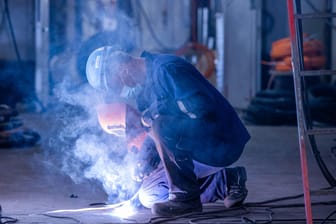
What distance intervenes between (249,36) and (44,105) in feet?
12.0

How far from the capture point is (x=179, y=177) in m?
4.63

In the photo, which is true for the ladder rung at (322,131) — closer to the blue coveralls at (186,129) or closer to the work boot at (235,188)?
the blue coveralls at (186,129)

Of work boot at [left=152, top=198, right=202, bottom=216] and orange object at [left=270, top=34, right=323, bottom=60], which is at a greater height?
orange object at [left=270, top=34, right=323, bottom=60]

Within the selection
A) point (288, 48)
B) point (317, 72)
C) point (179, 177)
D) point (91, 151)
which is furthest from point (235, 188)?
point (288, 48)

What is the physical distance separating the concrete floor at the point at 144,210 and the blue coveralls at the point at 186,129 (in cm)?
21

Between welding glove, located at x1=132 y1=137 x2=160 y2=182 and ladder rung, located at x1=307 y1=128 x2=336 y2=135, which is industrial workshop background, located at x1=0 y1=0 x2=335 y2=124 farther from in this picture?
ladder rung, located at x1=307 y1=128 x2=336 y2=135

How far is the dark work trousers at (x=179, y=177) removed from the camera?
461 cm

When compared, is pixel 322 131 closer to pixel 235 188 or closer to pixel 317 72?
pixel 317 72

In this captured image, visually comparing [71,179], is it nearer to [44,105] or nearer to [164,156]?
[164,156]

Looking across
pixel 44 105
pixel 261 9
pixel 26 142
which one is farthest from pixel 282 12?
pixel 26 142

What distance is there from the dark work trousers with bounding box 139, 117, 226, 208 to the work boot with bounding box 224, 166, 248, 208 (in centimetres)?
4

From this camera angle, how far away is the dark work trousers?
4.61 metres

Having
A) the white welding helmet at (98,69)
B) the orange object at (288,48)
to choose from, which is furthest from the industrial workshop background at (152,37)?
the white welding helmet at (98,69)

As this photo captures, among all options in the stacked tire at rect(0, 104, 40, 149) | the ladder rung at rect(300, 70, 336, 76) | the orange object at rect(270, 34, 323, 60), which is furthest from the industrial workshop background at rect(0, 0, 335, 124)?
the ladder rung at rect(300, 70, 336, 76)
